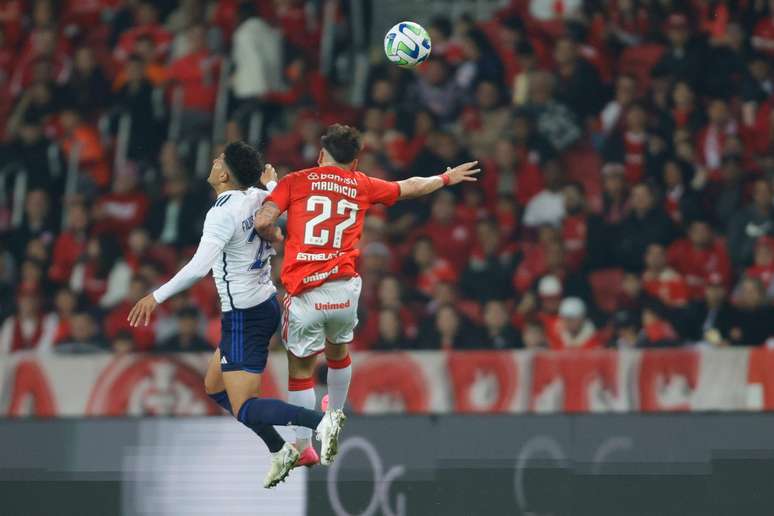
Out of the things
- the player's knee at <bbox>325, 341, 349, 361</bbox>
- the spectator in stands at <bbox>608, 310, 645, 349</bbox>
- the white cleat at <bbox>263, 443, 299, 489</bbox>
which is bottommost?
the white cleat at <bbox>263, 443, 299, 489</bbox>

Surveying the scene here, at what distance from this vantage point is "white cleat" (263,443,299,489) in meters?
8.88

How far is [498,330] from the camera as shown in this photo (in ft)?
41.5

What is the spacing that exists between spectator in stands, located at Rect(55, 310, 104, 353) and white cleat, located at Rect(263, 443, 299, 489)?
4523 millimetres

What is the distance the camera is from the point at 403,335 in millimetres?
12617

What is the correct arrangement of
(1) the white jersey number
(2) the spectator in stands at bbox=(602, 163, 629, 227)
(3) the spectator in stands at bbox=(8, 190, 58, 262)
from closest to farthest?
1. (1) the white jersey number
2. (2) the spectator in stands at bbox=(602, 163, 629, 227)
3. (3) the spectator in stands at bbox=(8, 190, 58, 262)

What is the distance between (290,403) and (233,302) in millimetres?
688

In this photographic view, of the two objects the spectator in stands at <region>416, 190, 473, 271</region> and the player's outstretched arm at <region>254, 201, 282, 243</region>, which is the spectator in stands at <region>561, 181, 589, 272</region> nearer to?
the spectator in stands at <region>416, 190, 473, 271</region>

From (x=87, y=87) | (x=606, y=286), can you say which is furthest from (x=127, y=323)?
(x=606, y=286)

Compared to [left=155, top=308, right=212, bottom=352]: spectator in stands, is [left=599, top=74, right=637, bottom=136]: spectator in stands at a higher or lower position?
higher

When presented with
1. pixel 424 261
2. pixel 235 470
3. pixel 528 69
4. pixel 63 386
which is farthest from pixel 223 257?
pixel 528 69

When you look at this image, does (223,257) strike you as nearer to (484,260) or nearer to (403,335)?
(403,335)

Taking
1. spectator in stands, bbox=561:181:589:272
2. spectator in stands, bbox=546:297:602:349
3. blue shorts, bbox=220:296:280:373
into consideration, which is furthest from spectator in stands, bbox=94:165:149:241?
blue shorts, bbox=220:296:280:373

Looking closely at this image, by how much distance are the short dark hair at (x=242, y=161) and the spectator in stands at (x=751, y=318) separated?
5.03 m

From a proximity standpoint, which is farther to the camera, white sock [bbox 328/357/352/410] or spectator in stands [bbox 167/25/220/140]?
spectator in stands [bbox 167/25/220/140]
